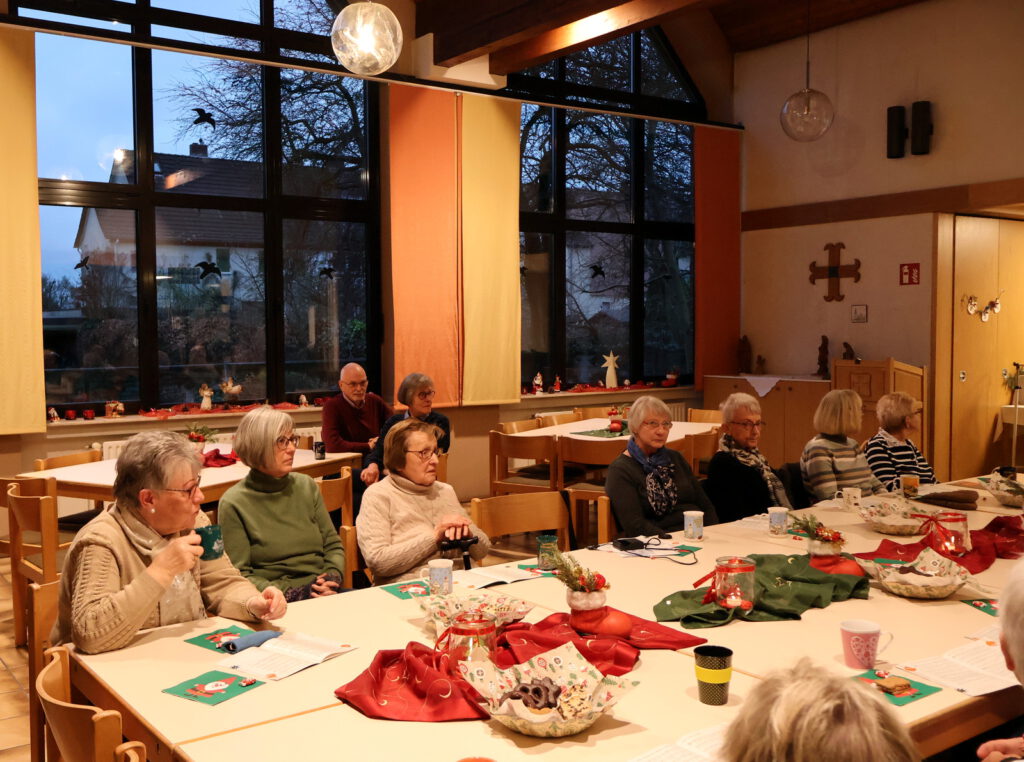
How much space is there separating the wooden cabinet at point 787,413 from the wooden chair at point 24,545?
651 cm

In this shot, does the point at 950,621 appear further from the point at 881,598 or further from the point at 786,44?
the point at 786,44

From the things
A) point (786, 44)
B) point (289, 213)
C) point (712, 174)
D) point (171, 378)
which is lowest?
point (171, 378)

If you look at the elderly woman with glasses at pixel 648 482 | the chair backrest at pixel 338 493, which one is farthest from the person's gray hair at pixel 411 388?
the elderly woman with glasses at pixel 648 482

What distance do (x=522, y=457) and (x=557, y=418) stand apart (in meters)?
1.41

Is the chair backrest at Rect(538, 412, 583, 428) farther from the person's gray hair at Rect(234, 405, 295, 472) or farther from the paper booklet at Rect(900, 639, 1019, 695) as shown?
the paper booklet at Rect(900, 639, 1019, 695)

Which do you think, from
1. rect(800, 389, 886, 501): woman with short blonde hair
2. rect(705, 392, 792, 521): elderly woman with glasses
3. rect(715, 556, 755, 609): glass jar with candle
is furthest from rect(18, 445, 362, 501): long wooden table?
rect(800, 389, 886, 501): woman with short blonde hair

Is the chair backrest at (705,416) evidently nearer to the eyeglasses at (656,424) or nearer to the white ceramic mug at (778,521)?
the eyeglasses at (656,424)

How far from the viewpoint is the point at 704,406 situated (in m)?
10.0

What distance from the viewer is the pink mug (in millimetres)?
2281

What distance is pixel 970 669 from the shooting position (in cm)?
232

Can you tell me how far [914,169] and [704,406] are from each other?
9.84 ft

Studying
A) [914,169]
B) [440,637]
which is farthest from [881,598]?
[914,169]

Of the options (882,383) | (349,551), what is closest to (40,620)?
(349,551)

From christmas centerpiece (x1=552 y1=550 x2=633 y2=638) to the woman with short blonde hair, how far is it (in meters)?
2.62
